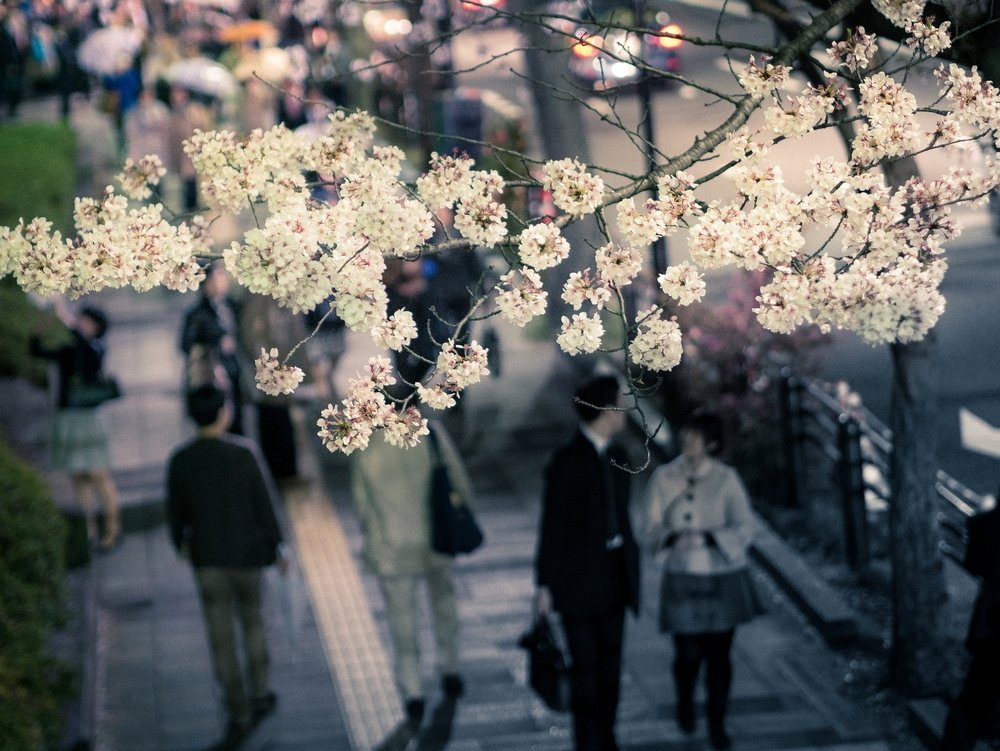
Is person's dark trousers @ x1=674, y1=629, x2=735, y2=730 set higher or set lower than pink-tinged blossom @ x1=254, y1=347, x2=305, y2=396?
lower

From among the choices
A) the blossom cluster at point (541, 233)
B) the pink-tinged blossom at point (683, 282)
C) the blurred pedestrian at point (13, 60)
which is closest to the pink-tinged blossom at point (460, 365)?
the blossom cluster at point (541, 233)

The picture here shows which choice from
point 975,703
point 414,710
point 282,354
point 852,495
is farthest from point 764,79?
point 282,354

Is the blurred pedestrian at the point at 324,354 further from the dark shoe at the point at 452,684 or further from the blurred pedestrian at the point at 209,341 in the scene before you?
the dark shoe at the point at 452,684

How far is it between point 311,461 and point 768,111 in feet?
29.4

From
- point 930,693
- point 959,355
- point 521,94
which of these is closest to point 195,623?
point 930,693

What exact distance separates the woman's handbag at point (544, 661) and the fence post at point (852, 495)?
10.1 ft

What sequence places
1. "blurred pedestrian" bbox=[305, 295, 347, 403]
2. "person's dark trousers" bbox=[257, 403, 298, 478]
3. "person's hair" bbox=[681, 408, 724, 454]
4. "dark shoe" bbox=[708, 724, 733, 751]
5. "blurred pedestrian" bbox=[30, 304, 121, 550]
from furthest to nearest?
"blurred pedestrian" bbox=[305, 295, 347, 403]
"person's dark trousers" bbox=[257, 403, 298, 478]
"blurred pedestrian" bbox=[30, 304, 121, 550]
"dark shoe" bbox=[708, 724, 733, 751]
"person's hair" bbox=[681, 408, 724, 454]

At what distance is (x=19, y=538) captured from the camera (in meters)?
7.44

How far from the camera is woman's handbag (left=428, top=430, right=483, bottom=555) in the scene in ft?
25.2

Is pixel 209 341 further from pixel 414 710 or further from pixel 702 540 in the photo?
pixel 702 540

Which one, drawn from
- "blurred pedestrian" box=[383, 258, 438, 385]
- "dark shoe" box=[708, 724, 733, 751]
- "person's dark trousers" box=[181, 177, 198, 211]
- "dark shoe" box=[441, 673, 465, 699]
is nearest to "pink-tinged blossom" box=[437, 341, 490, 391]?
"dark shoe" box=[708, 724, 733, 751]

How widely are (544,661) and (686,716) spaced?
1.00 metres

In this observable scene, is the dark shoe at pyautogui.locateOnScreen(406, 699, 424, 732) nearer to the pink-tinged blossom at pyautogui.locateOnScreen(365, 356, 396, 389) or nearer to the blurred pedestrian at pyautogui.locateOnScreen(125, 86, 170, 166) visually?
the pink-tinged blossom at pyautogui.locateOnScreen(365, 356, 396, 389)

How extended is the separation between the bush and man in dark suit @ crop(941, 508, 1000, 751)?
12.7 ft
